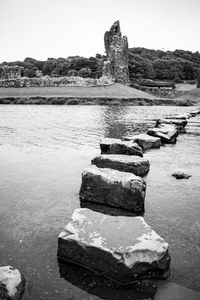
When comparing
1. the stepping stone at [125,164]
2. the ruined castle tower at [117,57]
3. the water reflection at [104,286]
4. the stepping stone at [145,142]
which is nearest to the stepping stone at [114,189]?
the stepping stone at [125,164]

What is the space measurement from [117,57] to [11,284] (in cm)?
4402

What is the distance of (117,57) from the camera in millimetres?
43250

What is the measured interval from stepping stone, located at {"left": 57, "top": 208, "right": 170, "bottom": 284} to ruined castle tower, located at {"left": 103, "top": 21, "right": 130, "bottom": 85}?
40.9 metres

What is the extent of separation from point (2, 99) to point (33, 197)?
25.4 metres

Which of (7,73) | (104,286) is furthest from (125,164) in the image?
(7,73)

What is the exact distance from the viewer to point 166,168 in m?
5.07

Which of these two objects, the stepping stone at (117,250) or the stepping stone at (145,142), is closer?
the stepping stone at (117,250)

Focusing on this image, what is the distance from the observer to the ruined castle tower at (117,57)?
139 ft

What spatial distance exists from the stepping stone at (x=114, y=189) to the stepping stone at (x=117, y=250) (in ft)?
2.54

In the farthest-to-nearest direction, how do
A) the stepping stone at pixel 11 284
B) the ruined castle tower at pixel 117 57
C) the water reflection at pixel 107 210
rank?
the ruined castle tower at pixel 117 57 → the water reflection at pixel 107 210 → the stepping stone at pixel 11 284

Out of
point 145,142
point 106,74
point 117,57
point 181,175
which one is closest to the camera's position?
point 181,175

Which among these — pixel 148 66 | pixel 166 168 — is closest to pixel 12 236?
pixel 166 168

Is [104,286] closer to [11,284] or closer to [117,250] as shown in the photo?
[117,250]

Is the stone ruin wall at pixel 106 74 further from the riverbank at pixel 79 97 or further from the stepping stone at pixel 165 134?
the stepping stone at pixel 165 134
